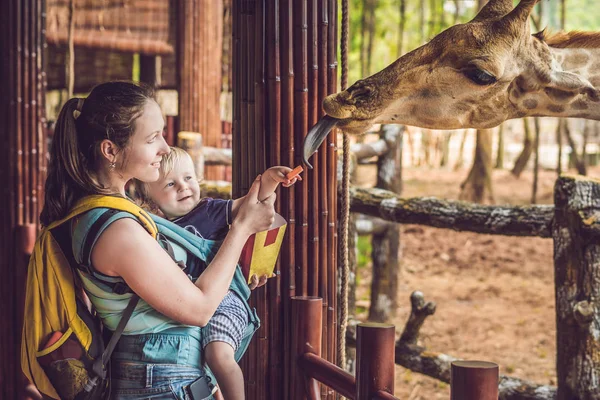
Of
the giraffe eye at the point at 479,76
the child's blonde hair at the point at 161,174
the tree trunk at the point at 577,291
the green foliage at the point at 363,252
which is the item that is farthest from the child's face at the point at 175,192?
the green foliage at the point at 363,252

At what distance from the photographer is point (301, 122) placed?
7.77ft

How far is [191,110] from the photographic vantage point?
22.1ft

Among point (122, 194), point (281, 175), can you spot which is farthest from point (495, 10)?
point (122, 194)

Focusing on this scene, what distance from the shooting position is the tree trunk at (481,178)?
36.5 feet

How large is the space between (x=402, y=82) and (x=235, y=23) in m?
0.56

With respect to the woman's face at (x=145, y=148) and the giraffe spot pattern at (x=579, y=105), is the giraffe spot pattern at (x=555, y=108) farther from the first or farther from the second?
the woman's face at (x=145, y=148)

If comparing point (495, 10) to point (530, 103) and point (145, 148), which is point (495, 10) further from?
point (145, 148)

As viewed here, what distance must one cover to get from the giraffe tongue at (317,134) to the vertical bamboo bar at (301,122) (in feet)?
0.52

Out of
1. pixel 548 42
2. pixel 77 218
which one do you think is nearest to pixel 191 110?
pixel 548 42

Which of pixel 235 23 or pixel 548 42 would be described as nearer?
pixel 235 23

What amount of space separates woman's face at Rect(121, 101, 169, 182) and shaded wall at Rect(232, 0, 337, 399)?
557mm

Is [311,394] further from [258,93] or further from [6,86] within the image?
[6,86]

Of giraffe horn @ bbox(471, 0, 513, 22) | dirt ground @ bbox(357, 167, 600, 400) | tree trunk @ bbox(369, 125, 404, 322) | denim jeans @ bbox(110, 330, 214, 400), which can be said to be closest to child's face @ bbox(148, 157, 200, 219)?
denim jeans @ bbox(110, 330, 214, 400)

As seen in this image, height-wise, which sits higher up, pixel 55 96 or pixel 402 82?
pixel 55 96
